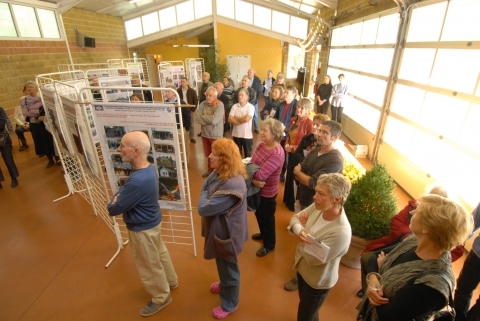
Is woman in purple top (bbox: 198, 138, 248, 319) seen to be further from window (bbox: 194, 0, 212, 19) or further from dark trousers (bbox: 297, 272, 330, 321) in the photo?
window (bbox: 194, 0, 212, 19)

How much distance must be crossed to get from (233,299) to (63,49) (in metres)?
10.1

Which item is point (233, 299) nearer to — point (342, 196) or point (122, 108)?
point (342, 196)

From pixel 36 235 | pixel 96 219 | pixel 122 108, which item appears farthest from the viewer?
pixel 96 219

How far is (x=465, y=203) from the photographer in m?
3.01

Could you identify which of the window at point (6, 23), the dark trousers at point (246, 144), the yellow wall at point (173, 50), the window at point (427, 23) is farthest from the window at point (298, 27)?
the window at point (6, 23)

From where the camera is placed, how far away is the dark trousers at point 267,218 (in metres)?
2.59

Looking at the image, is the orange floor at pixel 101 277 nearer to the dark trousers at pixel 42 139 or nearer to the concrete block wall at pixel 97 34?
the dark trousers at pixel 42 139

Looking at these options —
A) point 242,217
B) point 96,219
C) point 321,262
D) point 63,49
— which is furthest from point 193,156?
point 63,49

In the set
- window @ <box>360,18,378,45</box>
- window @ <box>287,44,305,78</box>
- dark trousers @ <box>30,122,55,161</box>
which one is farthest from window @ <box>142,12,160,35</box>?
window @ <box>360,18,378,45</box>

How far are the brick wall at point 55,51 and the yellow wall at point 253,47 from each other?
483cm

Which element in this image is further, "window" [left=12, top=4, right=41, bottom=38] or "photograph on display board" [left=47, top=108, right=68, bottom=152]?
"window" [left=12, top=4, right=41, bottom=38]

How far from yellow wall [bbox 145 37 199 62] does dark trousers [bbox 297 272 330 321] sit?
57.4ft

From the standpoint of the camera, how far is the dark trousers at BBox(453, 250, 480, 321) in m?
1.86

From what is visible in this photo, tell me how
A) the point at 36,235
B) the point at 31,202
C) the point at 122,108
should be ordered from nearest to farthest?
the point at 122,108 → the point at 36,235 → the point at 31,202
